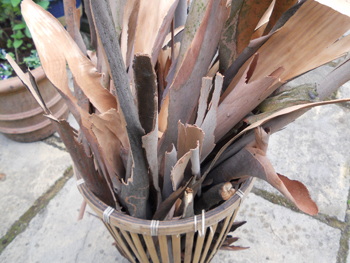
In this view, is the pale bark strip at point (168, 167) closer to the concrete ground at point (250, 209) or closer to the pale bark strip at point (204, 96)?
the pale bark strip at point (204, 96)

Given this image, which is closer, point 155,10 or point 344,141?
point 155,10

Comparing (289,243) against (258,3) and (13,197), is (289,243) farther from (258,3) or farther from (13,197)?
(13,197)

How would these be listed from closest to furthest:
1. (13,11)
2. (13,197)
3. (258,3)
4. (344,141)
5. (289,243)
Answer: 1. (258,3)
2. (289,243)
3. (13,197)
4. (344,141)
5. (13,11)

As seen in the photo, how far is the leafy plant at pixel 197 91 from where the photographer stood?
0.29 m

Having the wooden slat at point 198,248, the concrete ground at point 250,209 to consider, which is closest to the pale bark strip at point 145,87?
the wooden slat at point 198,248

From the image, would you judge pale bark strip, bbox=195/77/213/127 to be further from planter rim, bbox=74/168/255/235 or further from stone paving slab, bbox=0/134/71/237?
stone paving slab, bbox=0/134/71/237

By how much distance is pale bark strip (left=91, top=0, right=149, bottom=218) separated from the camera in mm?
210

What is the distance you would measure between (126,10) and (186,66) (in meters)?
0.15

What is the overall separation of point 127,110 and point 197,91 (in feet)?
0.39

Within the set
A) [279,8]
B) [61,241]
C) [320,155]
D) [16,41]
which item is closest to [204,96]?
[279,8]

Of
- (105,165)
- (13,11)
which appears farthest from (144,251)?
(13,11)

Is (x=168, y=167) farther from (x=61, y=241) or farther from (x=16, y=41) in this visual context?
(x=16, y=41)

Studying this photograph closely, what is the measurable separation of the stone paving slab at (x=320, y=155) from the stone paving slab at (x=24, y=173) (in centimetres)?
80

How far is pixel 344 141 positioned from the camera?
0.97 metres
